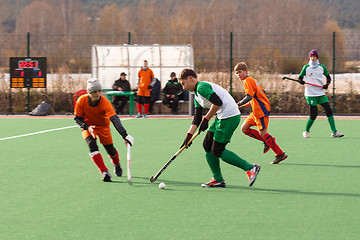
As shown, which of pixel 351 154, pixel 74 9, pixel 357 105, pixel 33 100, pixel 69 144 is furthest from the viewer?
pixel 74 9

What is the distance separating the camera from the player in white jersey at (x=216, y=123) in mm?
7547

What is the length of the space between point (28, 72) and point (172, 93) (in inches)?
193

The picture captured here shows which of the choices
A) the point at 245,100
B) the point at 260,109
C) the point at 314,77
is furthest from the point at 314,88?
the point at 245,100

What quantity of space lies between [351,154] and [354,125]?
6.14 m

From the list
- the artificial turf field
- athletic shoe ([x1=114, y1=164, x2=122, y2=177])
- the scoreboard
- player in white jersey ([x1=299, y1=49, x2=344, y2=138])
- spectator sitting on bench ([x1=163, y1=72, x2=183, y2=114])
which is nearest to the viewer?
the artificial turf field

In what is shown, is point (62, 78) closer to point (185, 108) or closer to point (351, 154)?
point (185, 108)

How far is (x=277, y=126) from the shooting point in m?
16.6

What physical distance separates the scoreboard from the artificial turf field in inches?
364

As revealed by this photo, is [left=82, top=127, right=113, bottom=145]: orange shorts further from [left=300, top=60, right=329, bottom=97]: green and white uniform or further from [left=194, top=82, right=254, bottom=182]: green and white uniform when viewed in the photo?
[left=300, top=60, right=329, bottom=97]: green and white uniform

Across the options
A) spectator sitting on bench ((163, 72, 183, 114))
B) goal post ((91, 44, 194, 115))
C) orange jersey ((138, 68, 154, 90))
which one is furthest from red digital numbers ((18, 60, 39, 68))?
spectator sitting on bench ((163, 72, 183, 114))

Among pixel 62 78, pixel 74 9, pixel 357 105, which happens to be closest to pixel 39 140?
pixel 62 78

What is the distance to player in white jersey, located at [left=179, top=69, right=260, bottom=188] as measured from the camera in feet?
24.8

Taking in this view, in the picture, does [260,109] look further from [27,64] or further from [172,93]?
[27,64]

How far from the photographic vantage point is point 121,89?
21438 millimetres
